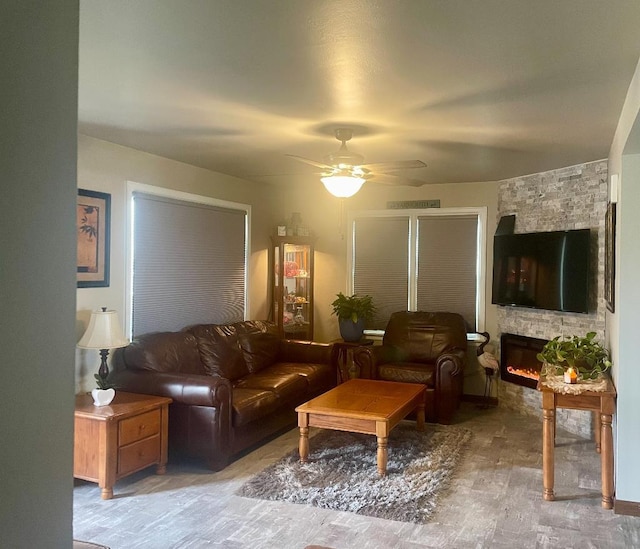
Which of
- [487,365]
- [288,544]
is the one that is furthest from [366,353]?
[288,544]

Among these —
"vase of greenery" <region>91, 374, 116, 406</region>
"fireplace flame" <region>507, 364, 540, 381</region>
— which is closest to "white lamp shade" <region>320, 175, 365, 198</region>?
"vase of greenery" <region>91, 374, 116, 406</region>

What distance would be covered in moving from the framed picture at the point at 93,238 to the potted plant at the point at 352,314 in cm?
291

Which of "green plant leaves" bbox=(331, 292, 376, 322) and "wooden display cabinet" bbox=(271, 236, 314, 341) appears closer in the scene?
"green plant leaves" bbox=(331, 292, 376, 322)

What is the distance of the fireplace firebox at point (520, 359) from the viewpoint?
5918 millimetres

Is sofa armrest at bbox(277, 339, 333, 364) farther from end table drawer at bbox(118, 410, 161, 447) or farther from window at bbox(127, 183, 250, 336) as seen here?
end table drawer at bbox(118, 410, 161, 447)

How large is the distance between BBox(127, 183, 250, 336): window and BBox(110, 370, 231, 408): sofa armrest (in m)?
0.58

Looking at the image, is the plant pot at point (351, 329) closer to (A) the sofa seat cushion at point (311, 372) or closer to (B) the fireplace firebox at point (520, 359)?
(A) the sofa seat cushion at point (311, 372)

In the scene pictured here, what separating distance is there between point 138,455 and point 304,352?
101 inches

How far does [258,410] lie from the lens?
4605mm

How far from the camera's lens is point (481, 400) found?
259 inches

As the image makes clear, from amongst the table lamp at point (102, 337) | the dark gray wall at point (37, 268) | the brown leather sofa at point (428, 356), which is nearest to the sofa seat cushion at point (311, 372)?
the brown leather sofa at point (428, 356)

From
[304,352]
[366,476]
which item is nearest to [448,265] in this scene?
[304,352]

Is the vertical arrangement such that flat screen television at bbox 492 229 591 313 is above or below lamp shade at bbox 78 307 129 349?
above

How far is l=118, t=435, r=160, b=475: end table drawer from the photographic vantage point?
3.81 metres
